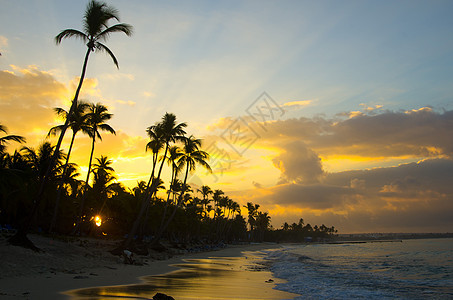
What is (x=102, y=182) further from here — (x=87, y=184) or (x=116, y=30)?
(x=116, y=30)

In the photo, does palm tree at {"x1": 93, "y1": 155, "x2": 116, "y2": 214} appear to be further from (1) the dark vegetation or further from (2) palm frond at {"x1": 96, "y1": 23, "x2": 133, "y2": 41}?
(2) palm frond at {"x1": 96, "y1": 23, "x2": 133, "y2": 41}

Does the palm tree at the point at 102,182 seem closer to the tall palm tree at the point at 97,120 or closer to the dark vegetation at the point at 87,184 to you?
the dark vegetation at the point at 87,184

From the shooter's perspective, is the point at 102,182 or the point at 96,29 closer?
the point at 96,29

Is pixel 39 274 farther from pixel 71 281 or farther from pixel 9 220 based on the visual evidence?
pixel 9 220

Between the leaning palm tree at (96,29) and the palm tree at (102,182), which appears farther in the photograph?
the palm tree at (102,182)

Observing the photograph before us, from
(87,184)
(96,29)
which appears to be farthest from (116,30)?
(87,184)

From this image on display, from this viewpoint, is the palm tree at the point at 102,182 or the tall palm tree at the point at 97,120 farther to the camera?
the palm tree at the point at 102,182

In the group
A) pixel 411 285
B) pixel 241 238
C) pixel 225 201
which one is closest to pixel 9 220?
pixel 411 285

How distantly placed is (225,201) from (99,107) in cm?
8964

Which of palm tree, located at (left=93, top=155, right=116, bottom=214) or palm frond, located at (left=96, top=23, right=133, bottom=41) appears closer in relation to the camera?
palm frond, located at (left=96, top=23, right=133, bottom=41)

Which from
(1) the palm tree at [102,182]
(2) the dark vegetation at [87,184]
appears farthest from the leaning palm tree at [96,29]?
(1) the palm tree at [102,182]

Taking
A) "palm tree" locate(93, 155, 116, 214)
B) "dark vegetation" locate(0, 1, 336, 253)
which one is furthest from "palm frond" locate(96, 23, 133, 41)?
"palm tree" locate(93, 155, 116, 214)

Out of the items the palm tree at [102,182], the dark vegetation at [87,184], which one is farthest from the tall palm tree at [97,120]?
the palm tree at [102,182]

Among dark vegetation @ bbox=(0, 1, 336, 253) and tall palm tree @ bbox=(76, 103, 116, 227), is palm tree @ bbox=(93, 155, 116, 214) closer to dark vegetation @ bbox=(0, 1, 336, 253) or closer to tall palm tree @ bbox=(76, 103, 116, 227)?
dark vegetation @ bbox=(0, 1, 336, 253)
